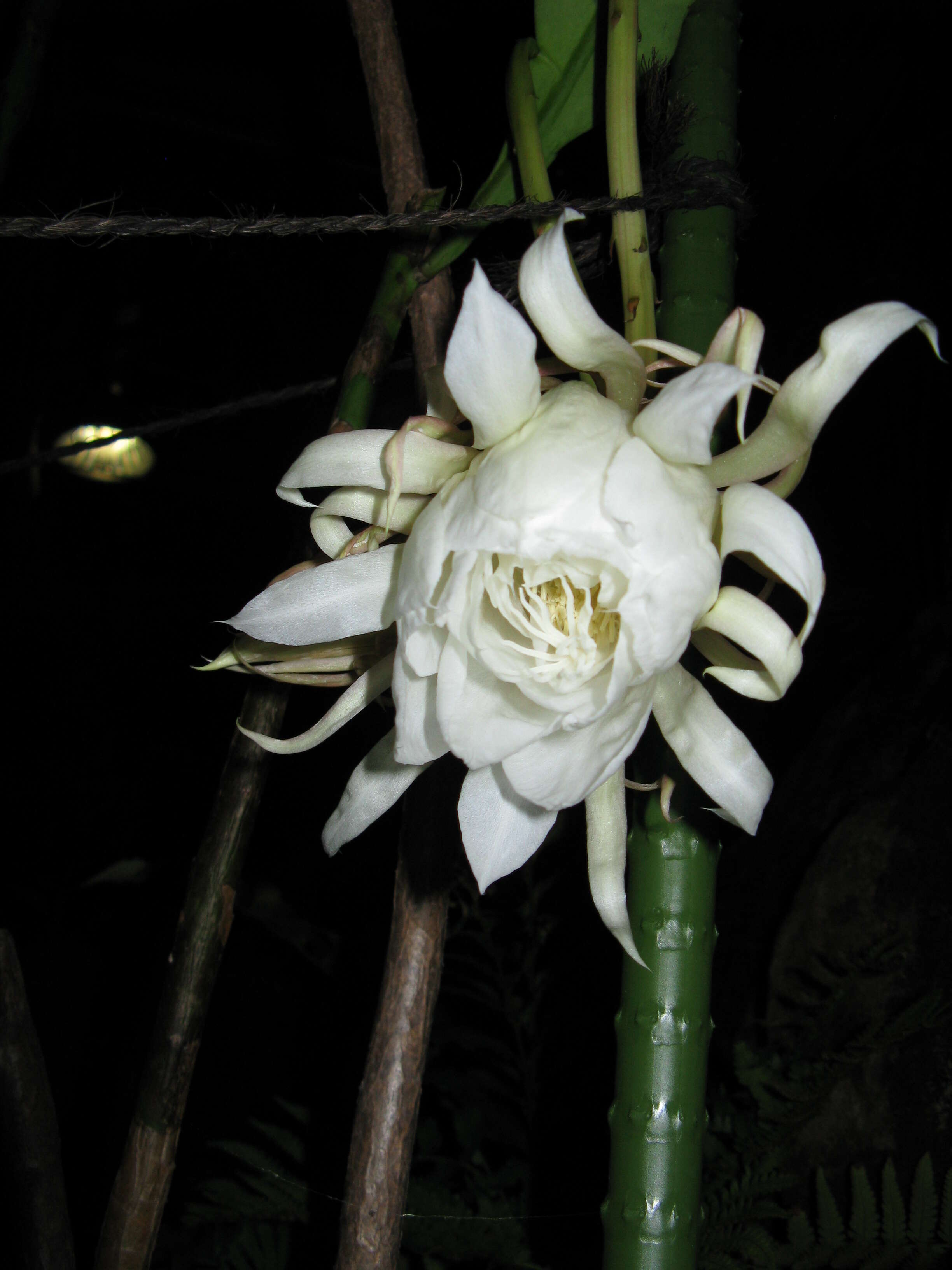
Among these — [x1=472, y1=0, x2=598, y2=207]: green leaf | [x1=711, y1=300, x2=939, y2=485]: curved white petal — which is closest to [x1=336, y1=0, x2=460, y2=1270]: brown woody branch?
[x1=472, y1=0, x2=598, y2=207]: green leaf

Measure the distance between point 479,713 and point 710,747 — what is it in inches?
4.1

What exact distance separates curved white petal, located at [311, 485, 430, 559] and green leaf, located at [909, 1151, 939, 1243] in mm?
791

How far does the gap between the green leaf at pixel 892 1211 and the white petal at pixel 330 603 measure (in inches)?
31.0

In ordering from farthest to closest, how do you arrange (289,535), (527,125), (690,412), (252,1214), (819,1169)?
(289,535) < (252,1214) < (819,1169) < (527,125) < (690,412)

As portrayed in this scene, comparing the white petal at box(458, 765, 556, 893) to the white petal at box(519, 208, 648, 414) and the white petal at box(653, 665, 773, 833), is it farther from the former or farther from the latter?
the white petal at box(519, 208, 648, 414)

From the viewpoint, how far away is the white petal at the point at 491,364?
0.30m

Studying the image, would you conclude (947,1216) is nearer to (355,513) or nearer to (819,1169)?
(819,1169)

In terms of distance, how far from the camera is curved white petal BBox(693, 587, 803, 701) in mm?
313

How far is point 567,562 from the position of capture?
0.32 meters

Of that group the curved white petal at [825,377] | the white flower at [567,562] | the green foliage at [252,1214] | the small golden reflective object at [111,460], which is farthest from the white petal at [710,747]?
the small golden reflective object at [111,460]

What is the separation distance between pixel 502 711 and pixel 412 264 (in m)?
0.36

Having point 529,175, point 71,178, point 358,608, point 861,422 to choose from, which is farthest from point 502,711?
point 71,178

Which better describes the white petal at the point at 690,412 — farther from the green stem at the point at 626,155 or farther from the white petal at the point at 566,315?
the green stem at the point at 626,155

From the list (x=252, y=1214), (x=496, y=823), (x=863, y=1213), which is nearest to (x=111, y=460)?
(x=252, y=1214)
